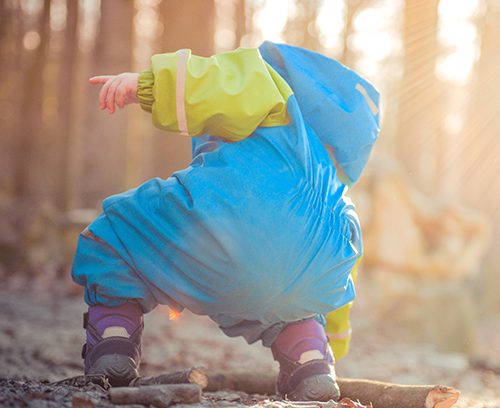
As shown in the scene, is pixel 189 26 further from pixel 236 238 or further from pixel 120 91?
pixel 236 238

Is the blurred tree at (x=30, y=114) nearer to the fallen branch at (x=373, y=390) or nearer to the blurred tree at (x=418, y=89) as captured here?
the blurred tree at (x=418, y=89)

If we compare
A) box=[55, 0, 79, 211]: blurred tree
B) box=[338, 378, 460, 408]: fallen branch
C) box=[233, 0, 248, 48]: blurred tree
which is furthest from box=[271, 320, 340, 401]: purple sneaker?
box=[55, 0, 79, 211]: blurred tree

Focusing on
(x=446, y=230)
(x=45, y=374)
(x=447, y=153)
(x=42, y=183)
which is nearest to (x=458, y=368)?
(x=446, y=230)

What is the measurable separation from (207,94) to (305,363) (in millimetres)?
1052

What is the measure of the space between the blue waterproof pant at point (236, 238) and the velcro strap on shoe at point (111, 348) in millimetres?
131

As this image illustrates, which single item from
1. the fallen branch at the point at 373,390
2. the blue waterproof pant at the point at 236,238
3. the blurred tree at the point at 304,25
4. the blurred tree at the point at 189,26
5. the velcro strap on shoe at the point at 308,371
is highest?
the blurred tree at the point at 304,25

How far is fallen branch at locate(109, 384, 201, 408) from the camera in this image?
1.95 metres

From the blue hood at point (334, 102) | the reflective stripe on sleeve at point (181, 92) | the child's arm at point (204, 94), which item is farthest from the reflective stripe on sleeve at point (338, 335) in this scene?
the reflective stripe on sleeve at point (181, 92)

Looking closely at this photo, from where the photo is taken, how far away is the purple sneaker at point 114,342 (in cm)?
233

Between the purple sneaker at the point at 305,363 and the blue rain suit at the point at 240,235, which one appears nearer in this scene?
the blue rain suit at the point at 240,235

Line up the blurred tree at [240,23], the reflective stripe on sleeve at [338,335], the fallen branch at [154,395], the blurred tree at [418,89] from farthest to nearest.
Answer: the blurred tree at [240,23], the blurred tree at [418,89], the reflective stripe on sleeve at [338,335], the fallen branch at [154,395]

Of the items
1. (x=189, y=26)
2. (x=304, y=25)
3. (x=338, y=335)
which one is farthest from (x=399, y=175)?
(x=304, y=25)

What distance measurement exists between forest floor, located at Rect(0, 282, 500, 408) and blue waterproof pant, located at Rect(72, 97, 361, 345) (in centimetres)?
54

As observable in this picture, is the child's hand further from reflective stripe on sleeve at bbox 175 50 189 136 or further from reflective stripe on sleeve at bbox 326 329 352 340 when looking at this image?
reflective stripe on sleeve at bbox 326 329 352 340
